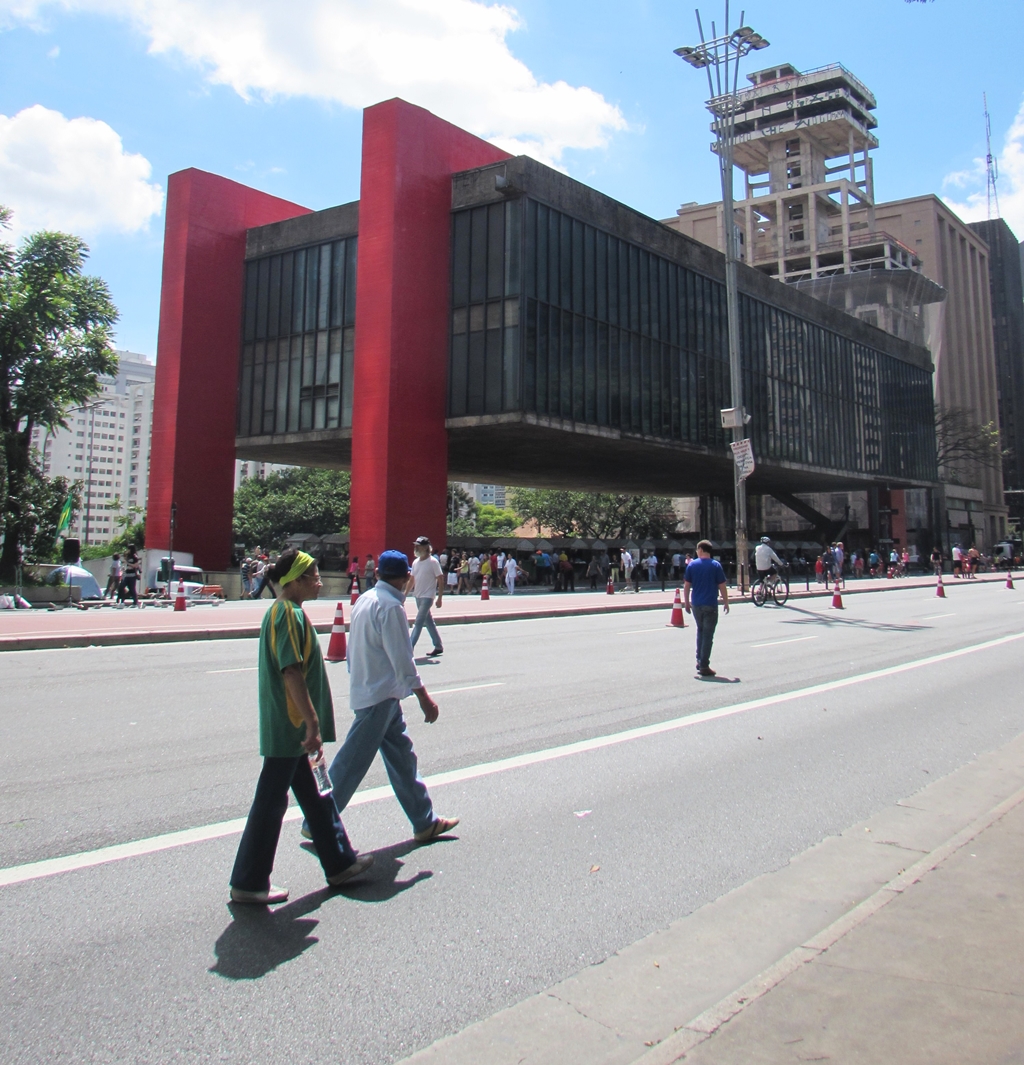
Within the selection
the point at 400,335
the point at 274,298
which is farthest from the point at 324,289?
the point at 400,335

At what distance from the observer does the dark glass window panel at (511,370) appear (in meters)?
34.3

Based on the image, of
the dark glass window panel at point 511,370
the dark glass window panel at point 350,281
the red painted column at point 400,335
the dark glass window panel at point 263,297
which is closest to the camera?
the red painted column at point 400,335

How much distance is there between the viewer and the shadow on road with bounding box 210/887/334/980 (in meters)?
3.36

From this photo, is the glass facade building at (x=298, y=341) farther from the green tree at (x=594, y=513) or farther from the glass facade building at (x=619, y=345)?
the green tree at (x=594, y=513)

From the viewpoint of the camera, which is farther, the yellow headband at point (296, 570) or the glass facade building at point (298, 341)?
the glass facade building at point (298, 341)

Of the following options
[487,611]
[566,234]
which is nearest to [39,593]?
[487,611]

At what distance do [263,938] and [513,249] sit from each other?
33.8 metres

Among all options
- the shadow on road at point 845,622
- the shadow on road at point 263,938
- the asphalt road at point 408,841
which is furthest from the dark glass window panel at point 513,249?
the shadow on road at point 263,938

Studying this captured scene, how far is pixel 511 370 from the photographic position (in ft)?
113

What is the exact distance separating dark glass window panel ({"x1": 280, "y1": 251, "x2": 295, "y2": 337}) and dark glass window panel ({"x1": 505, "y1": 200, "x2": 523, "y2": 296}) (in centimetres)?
1128

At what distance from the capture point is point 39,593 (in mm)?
27266

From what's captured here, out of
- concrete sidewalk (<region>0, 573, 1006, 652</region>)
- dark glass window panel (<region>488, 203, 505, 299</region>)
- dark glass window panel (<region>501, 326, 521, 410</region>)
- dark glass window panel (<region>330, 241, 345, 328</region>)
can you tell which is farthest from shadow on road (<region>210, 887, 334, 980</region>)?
dark glass window panel (<region>330, 241, 345, 328</region>)

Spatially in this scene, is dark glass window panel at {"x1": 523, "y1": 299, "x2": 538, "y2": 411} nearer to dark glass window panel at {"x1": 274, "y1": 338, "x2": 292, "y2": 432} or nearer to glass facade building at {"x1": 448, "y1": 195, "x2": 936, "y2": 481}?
glass facade building at {"x1": 448, "y1": 195, "x2": 936, "y2": 481}

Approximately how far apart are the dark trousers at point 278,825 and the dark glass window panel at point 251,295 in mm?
40329
